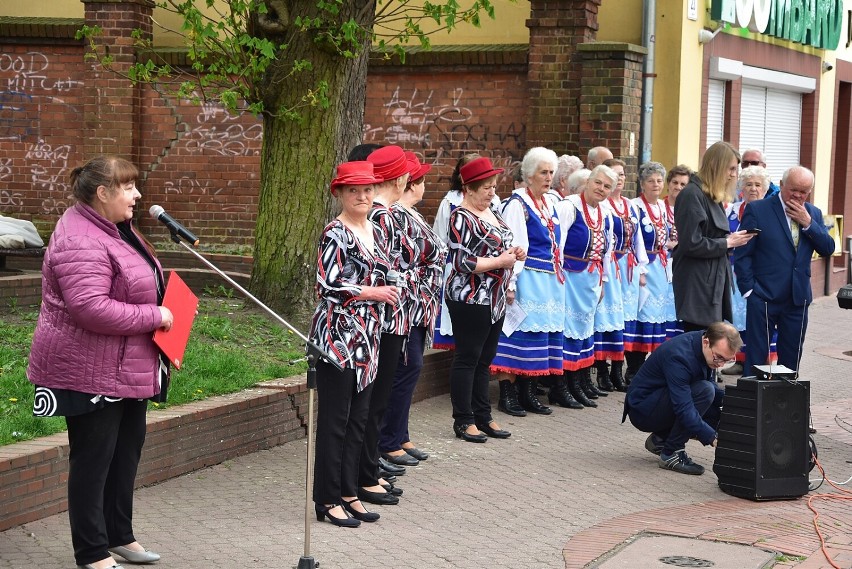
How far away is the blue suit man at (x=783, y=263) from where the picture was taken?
388 inches

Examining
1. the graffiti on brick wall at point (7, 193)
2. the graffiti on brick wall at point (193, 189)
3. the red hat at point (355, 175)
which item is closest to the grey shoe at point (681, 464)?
the red hat at point (355, 175)

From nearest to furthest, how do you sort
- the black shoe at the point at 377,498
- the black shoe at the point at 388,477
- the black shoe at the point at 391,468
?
the black shoe at the point at 377,498, the black shoe at the point at 388,477, the black shoe at the point at 391,468

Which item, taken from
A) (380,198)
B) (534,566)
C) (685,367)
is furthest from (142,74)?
(534,566)

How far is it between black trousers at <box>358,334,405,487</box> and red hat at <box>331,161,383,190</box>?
90 centimetres

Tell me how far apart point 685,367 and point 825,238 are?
2.14 meters

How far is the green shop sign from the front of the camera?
16.8 meters

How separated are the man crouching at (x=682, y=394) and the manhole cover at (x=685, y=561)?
189cm

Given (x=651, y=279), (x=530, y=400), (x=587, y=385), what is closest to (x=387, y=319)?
(x=530, y=400)

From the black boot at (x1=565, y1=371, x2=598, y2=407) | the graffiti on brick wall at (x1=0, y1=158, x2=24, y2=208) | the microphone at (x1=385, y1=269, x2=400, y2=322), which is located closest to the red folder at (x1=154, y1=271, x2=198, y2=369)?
the microphone at (x1=385, y1=269, x2=400, y2=322)

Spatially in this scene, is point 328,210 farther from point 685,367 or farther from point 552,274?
point 685,367

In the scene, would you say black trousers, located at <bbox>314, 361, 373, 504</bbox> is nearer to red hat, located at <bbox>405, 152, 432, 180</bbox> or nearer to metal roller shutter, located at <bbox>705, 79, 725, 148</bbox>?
red hat, located at <bbox>405, 152, 432, 180</bbox>

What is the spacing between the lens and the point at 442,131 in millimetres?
15898

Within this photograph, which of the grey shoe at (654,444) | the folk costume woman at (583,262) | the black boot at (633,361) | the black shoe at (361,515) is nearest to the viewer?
the black shoe at (361,515)

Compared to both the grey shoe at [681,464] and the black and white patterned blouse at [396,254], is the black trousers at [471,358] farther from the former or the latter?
the black and white patterned blouse at [396,254]
